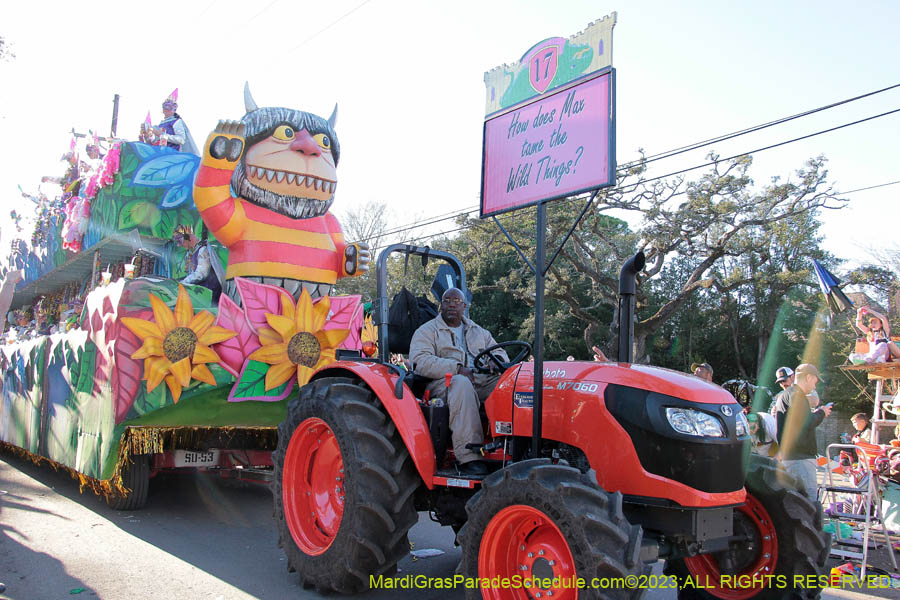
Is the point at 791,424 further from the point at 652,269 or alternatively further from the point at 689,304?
the point at 689,304

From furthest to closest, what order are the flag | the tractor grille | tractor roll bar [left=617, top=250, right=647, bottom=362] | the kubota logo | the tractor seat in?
the flag, the tractor seat, tractor roll bar [left=617, top=250, right=647, bottom=362], the kubota logo, the tractor grille

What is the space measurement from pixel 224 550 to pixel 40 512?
8.23 feet

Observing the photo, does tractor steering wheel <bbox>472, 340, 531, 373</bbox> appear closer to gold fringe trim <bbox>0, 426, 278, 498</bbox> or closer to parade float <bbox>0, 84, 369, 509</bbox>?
parade float <bbox>0, 84, 369, 509</bbox>

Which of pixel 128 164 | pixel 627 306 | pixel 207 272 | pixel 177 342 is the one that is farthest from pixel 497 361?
pixel 128 164

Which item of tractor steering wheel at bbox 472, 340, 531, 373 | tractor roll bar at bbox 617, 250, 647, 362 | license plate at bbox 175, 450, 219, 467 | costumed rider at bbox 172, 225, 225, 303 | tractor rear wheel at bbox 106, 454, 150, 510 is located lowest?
tractor rear wheel at bbox 106, 454, 150, 510

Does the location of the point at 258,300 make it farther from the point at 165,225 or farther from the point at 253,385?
the point at 165,225

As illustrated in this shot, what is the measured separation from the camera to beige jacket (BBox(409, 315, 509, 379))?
15.0 feet

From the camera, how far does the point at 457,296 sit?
16.2ft

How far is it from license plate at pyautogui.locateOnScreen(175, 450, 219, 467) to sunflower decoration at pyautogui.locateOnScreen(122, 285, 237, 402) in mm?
654

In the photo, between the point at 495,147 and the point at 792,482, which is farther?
the point at 495,147

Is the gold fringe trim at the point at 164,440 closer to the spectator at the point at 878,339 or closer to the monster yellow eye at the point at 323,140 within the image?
the monster yellow eye at the point at 323,140

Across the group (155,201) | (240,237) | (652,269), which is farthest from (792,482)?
(652,269)

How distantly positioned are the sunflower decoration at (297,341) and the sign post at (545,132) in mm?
3235

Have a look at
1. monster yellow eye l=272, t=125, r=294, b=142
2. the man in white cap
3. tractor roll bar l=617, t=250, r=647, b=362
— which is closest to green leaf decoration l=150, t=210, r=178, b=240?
monster yellow eye l=272, t=125, r=294, b=142
